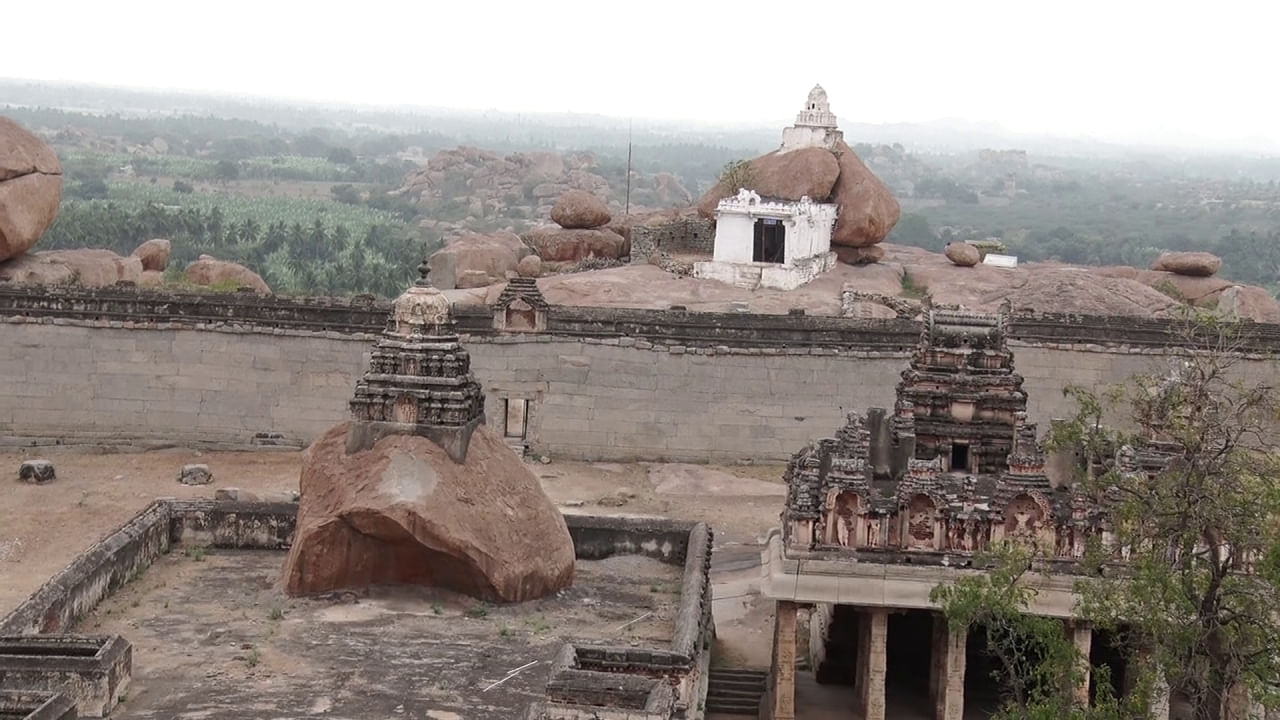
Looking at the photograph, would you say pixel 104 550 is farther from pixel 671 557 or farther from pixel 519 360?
pixel 519 360

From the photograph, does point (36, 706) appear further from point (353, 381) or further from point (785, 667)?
point (353, 381)

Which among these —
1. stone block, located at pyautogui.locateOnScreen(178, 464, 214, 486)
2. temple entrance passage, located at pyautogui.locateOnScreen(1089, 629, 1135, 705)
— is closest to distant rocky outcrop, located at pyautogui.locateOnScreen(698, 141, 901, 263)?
stone block, located at pyautogui.locateOnScreen(178, 464, 214, 486)

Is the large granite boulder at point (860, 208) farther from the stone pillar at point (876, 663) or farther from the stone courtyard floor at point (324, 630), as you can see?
the stone pillar at point (876, 663)

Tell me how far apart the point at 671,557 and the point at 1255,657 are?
28.1 ft

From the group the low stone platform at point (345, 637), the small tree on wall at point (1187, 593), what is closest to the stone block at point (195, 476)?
the low stone platform at point (345, 637)

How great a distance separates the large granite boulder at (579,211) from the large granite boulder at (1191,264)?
16678 millimetres

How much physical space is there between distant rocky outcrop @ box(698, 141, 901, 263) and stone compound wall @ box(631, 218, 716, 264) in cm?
Answer: 57

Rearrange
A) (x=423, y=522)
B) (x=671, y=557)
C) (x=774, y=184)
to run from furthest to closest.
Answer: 1. (x=774, y=184)
2. (x=671, y=557)
3. (x=423, y=522)

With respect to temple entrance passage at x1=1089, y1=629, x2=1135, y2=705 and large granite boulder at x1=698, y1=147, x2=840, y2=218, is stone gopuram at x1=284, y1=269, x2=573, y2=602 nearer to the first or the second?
temple entrance passage at x1=1089, y1=629, x2=1135, y2=705

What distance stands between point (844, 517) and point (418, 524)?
16.4 ft

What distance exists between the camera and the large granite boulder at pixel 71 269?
3994 centimetres

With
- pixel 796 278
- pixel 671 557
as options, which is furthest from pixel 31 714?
pixel 796 278

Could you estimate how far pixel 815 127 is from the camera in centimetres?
5250

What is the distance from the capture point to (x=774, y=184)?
1945 inches
